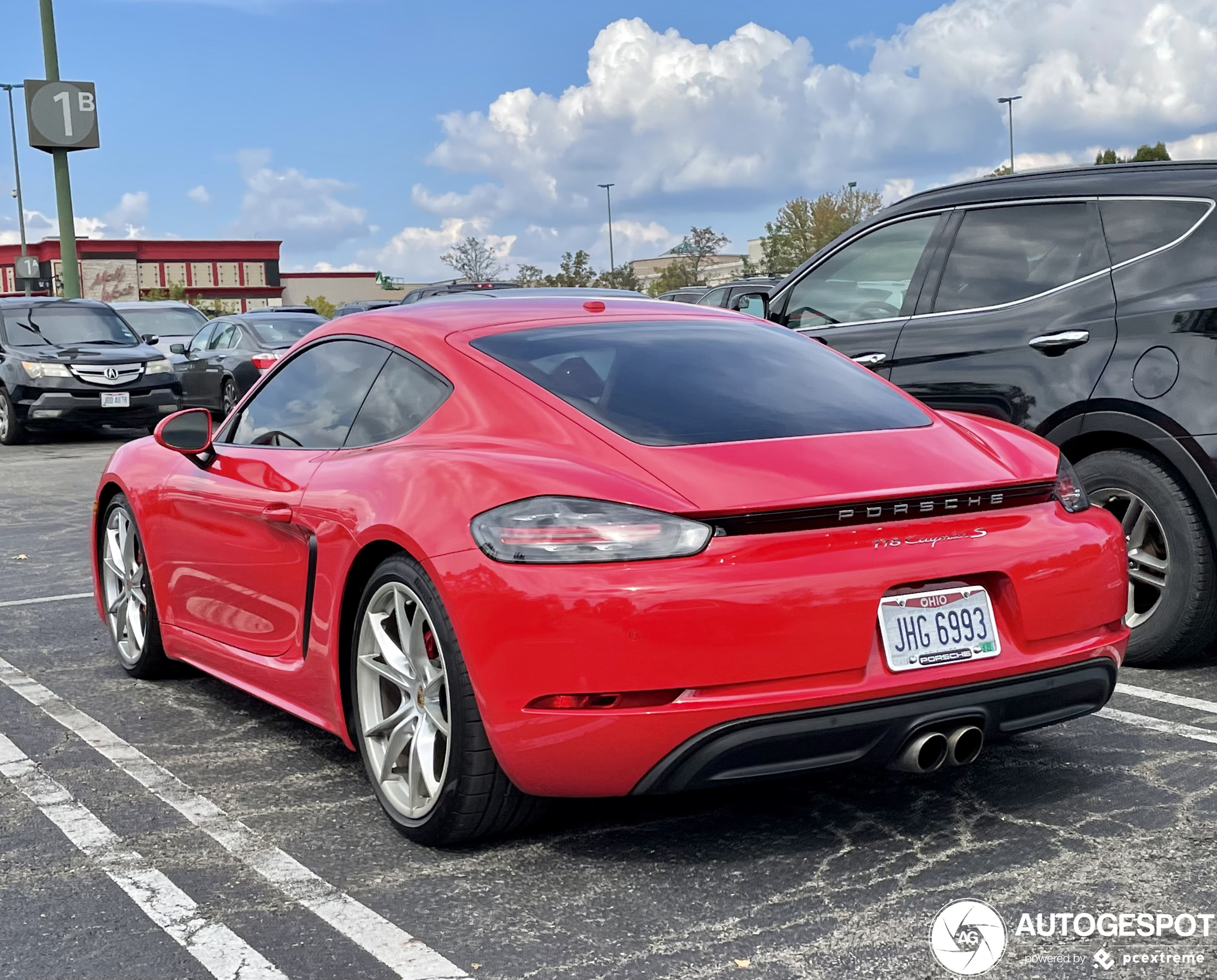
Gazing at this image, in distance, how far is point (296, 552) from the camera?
14.4 feet

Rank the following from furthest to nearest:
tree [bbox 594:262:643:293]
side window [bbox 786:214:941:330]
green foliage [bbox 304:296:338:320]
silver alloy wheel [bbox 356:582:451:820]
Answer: tree [bbox 594:262:643:293] → green foliage [bbox 304:296:338:320] → side window [bbox 786:214:941:330] → silver alloy wheel [bbox 356:582:451:820]

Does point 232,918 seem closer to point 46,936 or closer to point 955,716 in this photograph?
point 46,936

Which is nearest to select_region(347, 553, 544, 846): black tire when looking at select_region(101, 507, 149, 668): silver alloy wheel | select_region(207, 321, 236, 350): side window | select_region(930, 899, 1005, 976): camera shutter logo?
select_region(930, 899, 1005, 976): camera shutter logo

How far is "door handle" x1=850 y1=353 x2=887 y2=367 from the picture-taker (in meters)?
6.59

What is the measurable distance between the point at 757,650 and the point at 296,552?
160cm

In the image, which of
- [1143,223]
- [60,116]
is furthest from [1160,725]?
[60,116]

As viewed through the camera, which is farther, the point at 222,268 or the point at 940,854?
the point at 222,268

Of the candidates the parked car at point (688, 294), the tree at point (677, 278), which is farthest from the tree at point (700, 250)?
the parked car at point (688, 294)

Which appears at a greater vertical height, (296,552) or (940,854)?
(296,552)

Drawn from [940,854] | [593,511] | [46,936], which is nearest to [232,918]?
[46,936]

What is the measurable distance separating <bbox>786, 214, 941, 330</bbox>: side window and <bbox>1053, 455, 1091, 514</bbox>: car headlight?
267 cm

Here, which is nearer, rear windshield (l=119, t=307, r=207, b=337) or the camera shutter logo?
the camera shutter logo

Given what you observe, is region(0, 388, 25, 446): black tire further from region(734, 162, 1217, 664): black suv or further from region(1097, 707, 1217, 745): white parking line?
region(1097, 707, 1217, 745): white parking line

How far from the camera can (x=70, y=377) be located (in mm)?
17875
